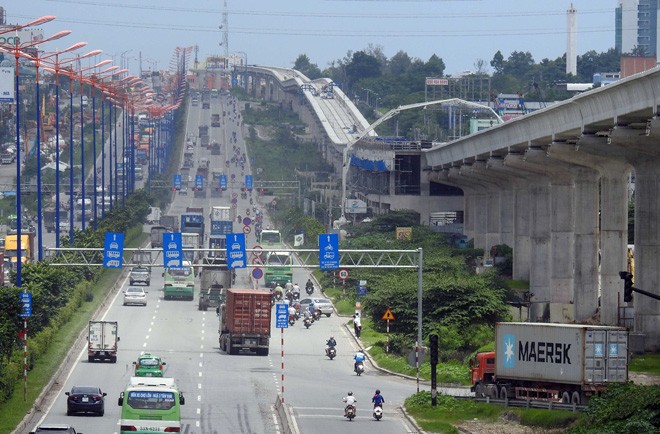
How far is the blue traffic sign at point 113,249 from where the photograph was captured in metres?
77.5

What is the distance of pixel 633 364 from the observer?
64.4 m

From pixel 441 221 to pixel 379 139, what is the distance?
654 inches

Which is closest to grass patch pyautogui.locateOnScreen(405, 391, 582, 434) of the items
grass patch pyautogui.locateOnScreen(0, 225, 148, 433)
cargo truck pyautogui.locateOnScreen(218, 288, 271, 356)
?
grass patch pyautogui.locateOnScreen(0, 225, 148, 433)

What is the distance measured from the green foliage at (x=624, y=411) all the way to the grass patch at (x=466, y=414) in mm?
1737

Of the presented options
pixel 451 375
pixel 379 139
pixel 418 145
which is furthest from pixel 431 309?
pixel 379 139

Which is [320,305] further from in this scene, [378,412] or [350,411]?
[350,411]

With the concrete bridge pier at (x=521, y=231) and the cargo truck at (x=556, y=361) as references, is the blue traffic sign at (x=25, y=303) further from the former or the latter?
the concrete bridge pier at (x=521, y=231)

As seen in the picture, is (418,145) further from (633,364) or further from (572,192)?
(633,364)

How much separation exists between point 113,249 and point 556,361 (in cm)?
3117

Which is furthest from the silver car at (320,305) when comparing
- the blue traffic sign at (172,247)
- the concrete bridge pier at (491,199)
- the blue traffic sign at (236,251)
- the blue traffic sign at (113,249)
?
the blue traffic sign at (113,249)

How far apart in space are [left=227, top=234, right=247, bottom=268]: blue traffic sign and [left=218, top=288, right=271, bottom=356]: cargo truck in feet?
5.12

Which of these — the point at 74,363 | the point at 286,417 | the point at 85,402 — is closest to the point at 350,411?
the point at 286,417

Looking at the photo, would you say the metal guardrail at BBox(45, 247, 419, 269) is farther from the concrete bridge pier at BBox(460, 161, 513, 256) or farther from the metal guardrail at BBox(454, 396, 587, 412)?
the metal guardrail at BBox(454, 396, 587, 412)

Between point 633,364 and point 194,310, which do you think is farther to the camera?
point 194,310
